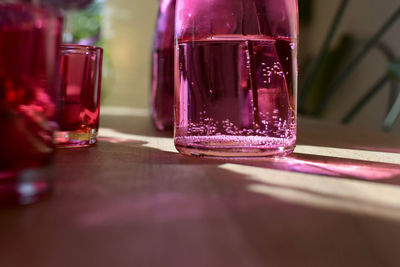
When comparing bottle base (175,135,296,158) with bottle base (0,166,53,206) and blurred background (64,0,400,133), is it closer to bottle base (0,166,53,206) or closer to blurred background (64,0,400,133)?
bottle base (0,166,53,206)

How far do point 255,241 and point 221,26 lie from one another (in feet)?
0.74

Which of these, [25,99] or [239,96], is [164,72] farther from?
[25,99]

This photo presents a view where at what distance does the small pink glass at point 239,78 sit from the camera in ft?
1.13

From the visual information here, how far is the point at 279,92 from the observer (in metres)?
0.36

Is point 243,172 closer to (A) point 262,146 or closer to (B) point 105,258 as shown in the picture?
(A) point 262,146

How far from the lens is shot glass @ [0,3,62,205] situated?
202 mm

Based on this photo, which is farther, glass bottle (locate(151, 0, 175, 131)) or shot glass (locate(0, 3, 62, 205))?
glass bottle (locate(151, 0, 175, 131))

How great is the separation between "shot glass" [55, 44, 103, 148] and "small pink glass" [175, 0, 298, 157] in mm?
102

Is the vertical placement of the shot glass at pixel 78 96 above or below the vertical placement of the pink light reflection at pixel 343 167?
above

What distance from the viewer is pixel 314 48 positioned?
2.30 metres

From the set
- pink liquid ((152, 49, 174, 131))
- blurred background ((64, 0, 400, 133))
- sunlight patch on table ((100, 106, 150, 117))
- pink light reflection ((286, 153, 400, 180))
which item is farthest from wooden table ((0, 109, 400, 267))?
blurred background ((64, 0, 400, 133))

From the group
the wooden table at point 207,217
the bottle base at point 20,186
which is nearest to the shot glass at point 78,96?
the wooden table at point 207,217

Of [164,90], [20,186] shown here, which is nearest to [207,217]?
[20,186]

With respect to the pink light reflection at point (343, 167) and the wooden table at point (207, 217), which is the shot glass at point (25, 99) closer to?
the wooden table at point (207, 217)
